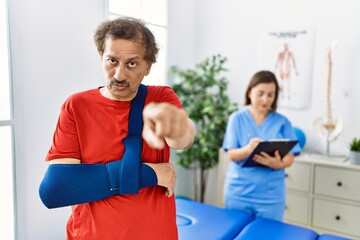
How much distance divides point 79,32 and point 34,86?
0.43 m

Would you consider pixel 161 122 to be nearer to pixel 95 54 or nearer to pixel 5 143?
pixel 5 143

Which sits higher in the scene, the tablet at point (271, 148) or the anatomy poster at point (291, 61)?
the anatomy poster at point (291, 61)

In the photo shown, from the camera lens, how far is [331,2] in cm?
256

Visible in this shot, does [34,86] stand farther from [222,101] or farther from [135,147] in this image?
[222,101]

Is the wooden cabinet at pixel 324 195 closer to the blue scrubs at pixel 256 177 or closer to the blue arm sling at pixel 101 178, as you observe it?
the blue scrubs at pixel 256 177

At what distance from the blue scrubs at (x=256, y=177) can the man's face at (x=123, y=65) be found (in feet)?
3.76

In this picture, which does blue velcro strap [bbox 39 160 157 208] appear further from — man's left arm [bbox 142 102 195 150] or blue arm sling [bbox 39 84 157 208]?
man's left arm [bbox 142 102 195 150]

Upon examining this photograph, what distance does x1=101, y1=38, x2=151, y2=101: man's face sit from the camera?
33.2 inches

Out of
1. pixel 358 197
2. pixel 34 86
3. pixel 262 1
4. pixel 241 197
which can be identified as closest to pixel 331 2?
pixel 262 1

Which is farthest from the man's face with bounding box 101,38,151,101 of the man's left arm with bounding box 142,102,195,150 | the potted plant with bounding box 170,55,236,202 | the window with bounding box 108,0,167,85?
the potted plant with bounding box 170,55,236,202

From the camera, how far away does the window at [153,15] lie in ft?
7.69

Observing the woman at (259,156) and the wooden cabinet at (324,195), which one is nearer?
the woman at (259,156)

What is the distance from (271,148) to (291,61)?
131 cm

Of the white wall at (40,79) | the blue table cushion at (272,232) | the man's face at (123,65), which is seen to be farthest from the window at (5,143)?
the blue table cushion at (272,232)
